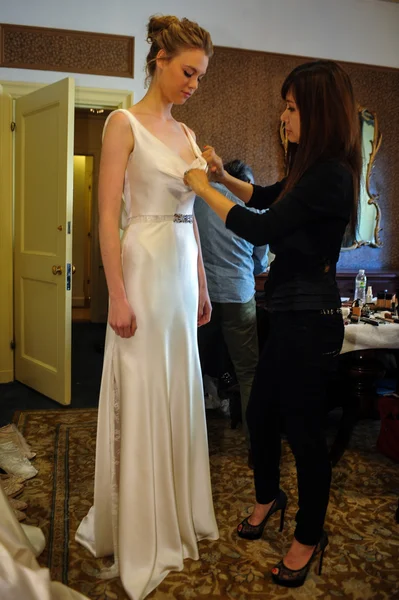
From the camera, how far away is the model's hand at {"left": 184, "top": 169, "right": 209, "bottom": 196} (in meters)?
1.57

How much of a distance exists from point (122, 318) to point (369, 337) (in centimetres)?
148

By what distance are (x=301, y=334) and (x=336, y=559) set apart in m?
0.84

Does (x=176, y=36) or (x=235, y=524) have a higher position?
(x=176, y=36)

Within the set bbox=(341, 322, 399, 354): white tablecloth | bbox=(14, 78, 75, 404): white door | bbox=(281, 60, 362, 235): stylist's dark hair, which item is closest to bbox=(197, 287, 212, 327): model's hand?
bbox=(281, 60, 362, 235): stylist's dark hair

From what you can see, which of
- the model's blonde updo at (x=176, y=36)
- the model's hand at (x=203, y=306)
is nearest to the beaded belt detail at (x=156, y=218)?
the model's hand at (x=203, y=306)

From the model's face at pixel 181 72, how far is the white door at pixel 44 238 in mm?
1734

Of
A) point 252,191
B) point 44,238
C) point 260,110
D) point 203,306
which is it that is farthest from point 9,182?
point 252,191

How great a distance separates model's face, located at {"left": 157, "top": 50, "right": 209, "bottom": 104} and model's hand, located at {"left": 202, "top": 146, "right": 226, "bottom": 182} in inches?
7.3

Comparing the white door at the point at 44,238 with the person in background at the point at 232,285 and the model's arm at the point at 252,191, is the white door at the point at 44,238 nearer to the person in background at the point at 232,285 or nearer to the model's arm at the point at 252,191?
the person in background at the point at 232,285

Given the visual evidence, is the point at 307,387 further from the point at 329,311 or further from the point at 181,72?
the point at 181,72

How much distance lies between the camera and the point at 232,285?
2660mm

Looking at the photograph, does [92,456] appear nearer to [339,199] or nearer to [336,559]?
[336,559]

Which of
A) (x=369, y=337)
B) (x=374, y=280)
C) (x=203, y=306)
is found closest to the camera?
(x=203, y=306)

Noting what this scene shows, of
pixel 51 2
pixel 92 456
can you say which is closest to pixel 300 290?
pixel 92 456
